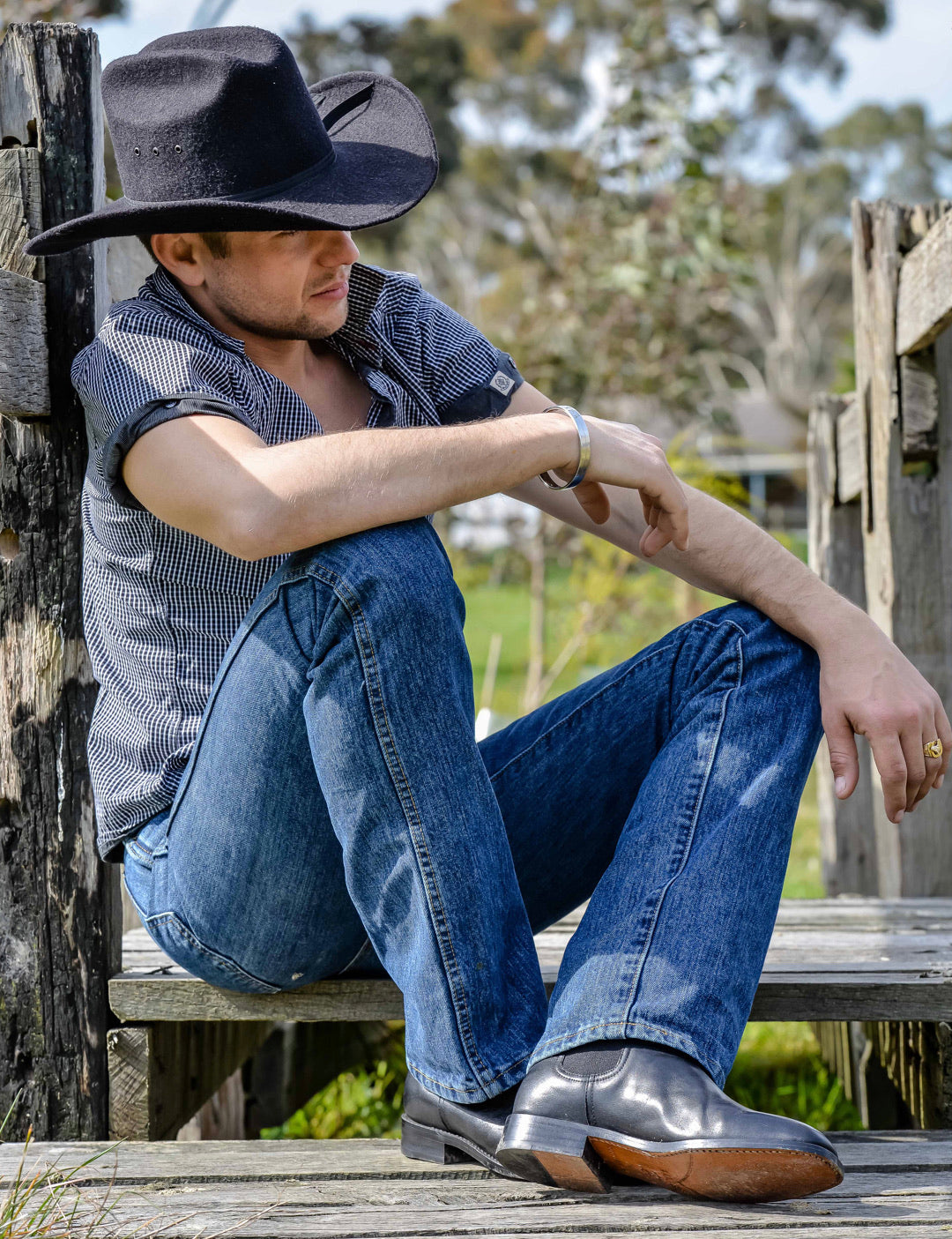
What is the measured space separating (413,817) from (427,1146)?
39cm

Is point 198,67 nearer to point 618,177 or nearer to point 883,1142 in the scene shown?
point 883,1142

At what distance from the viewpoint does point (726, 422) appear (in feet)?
22.2

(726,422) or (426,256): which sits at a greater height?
(426,256)

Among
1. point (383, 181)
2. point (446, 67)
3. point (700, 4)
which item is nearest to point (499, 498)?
point (700, 4)

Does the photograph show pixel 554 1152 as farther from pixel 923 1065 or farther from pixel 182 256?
pixel 182 256

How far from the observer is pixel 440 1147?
54.1 inches

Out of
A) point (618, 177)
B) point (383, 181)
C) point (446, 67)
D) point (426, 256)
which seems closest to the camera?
point (383, 181)

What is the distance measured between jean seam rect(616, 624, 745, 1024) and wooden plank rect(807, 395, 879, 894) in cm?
181

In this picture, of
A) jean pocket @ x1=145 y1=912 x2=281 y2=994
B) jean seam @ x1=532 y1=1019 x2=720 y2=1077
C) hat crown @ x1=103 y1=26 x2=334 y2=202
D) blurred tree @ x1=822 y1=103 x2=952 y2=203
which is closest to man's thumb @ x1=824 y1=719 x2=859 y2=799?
jean seam @ x1=532 y1=1019 x2=720 y2=1077

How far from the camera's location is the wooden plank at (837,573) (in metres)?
3.22

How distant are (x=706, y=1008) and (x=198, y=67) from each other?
120 centimetres

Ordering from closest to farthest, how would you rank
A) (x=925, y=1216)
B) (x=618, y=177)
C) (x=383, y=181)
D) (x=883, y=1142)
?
1. (x=925, y=1216)
2. (x=883, y=1142)
3. (x=383, y=181)
4. (x=618, y=177)

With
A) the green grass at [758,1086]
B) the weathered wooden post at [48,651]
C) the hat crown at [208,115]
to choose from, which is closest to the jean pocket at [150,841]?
the weathered wooden post at [48,651]

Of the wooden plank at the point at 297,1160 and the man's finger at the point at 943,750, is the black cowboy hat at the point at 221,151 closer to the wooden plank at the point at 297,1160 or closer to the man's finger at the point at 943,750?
the man's finger at the point at 943,750
